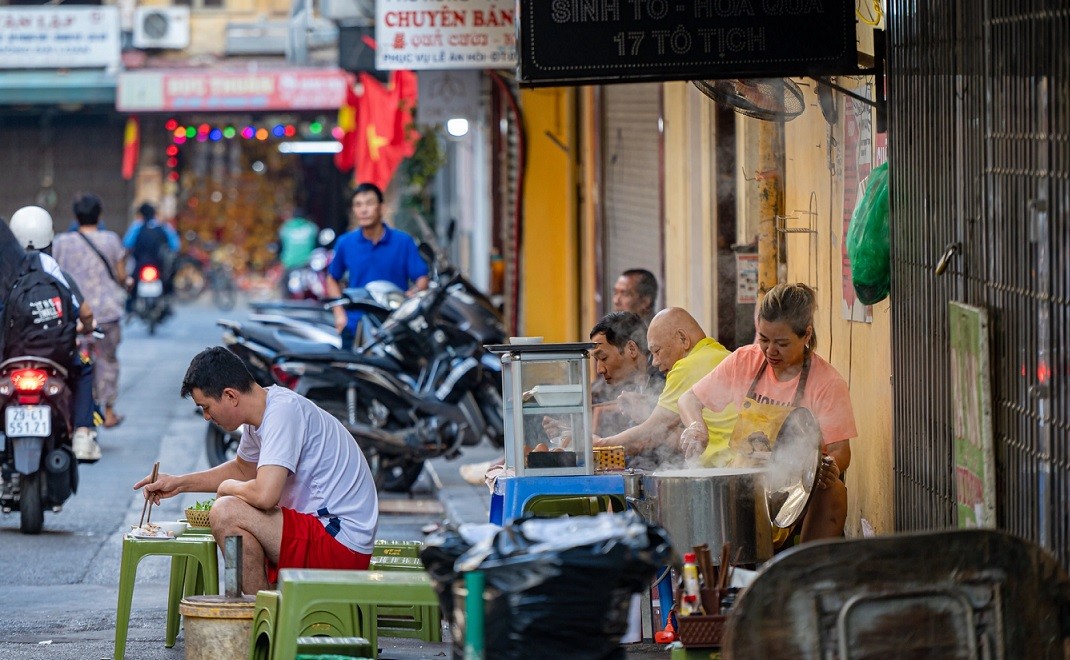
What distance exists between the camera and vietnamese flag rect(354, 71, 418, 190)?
19984mm

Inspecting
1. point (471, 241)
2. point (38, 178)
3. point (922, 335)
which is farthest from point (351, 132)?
point (922, 335)

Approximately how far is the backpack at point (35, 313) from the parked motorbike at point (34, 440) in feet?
0.30

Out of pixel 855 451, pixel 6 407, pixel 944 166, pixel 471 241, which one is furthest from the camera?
pixel 471 241

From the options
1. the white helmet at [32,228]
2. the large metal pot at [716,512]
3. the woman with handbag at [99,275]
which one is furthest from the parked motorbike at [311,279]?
the large metal pot at [716,512]

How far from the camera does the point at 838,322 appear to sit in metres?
8.18

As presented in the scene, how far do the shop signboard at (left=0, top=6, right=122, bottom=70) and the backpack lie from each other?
933 inches

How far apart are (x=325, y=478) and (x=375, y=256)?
22.9ft

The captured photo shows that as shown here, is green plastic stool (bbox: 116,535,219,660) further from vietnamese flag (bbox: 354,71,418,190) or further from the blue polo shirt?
vietnamese flag (bbox: 354,71,418,190)

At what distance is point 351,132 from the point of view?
1049 inches

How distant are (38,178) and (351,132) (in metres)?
11.7

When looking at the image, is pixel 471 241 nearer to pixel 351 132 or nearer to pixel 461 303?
pixel 351 132

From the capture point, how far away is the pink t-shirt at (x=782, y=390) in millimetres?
6688

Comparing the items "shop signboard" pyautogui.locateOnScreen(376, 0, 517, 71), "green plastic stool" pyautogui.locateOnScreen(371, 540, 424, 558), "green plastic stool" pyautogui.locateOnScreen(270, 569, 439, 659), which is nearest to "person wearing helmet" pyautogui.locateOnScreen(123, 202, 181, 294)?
"shop signboard" pyautogui.locateOnScreen(376, 0, 517, 71)

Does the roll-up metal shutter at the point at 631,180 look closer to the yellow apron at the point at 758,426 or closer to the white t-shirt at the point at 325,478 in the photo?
the yellow apron at the point at 758,426
